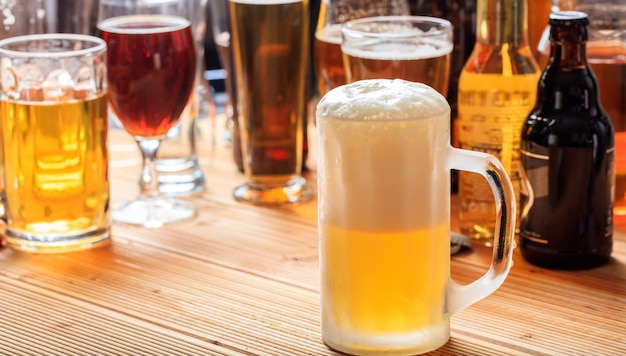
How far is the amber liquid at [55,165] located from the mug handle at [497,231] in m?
0.46

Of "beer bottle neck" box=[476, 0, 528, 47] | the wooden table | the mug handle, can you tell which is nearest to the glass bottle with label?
"beer bottle neck" box=[476, 0, 528, 47]

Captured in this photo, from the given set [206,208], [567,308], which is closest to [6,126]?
[206,208]

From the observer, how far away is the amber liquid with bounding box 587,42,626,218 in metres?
1.17

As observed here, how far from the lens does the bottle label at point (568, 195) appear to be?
3.25 feet

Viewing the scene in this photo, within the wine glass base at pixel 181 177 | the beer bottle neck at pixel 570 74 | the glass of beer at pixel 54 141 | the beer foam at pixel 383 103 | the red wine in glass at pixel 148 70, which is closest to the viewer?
the beer foam at pixel 383 103

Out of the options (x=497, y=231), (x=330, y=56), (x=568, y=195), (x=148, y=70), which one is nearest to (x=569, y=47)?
(x=568, y=195)

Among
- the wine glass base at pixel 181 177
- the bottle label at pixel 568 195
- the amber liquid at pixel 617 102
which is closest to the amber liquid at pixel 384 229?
the bottle label at pixel 568 195

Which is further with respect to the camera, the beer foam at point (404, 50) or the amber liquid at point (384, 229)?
the beer foam at point (404, 50)

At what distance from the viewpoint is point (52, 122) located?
3.60 ft

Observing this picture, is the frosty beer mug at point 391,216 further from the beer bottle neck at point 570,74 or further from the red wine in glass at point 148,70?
the red wine in glass at point 148,70

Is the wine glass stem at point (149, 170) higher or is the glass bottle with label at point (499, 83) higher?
the glass bottle with label at point (499, 83)

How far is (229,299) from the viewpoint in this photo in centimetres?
97

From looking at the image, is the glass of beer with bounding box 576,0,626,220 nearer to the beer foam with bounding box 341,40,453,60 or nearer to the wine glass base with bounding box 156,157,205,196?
the beer foam with bounding box 341,40,453,60

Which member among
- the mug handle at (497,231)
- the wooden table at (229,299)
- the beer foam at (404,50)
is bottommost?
the wooden table at (229,299)
